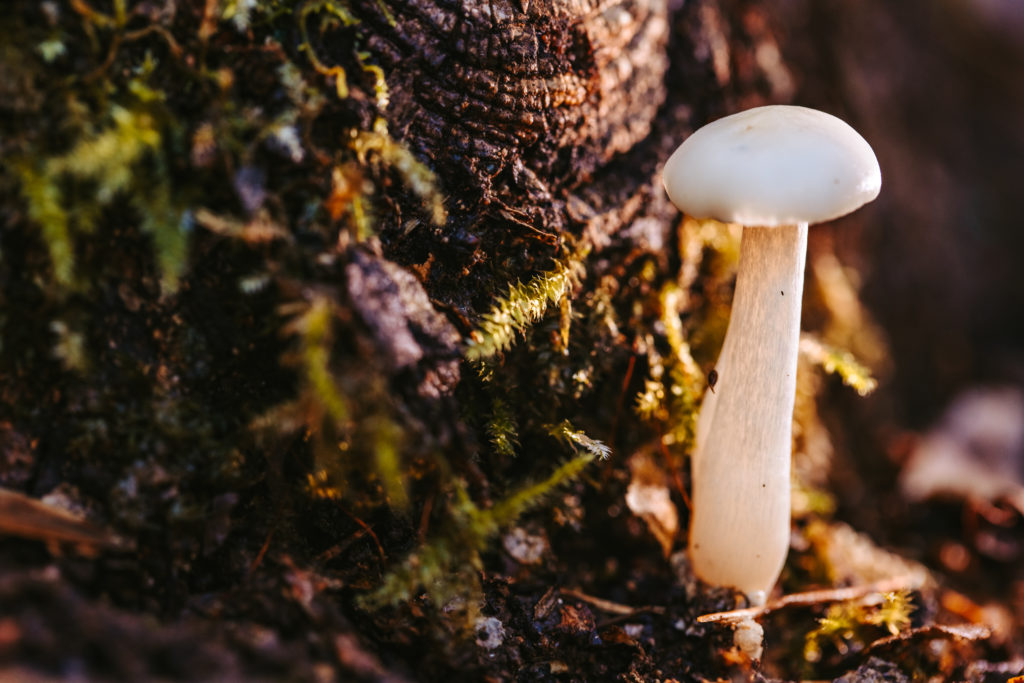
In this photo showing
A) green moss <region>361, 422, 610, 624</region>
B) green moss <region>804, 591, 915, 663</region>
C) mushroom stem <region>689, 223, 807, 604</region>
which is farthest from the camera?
green moss <region>804, 591, 915, 663</region>

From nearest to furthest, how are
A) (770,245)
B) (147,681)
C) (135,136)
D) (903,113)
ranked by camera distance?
(147,681) → (135,136) → (770,245) → (903,113)

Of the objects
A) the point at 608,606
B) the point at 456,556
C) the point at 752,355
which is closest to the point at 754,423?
the point at 752,355

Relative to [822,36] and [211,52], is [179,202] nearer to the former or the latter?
[211,52]

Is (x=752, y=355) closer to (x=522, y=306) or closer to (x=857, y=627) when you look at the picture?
(x=522, y=306)

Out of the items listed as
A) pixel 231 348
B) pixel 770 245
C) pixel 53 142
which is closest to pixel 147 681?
pixel 231 348

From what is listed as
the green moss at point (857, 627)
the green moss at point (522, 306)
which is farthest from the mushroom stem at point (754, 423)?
the green moss at point (522, 306)

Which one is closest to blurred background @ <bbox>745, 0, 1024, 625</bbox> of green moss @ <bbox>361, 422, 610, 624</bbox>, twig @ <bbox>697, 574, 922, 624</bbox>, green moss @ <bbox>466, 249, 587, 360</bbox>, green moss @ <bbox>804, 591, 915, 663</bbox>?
twig @ <bbox>697, 574, 922, 624</bbox>

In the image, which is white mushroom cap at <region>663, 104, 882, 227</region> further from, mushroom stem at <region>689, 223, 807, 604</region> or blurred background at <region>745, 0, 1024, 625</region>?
blurred background at <region>745, 0, 1024, 625</region>
